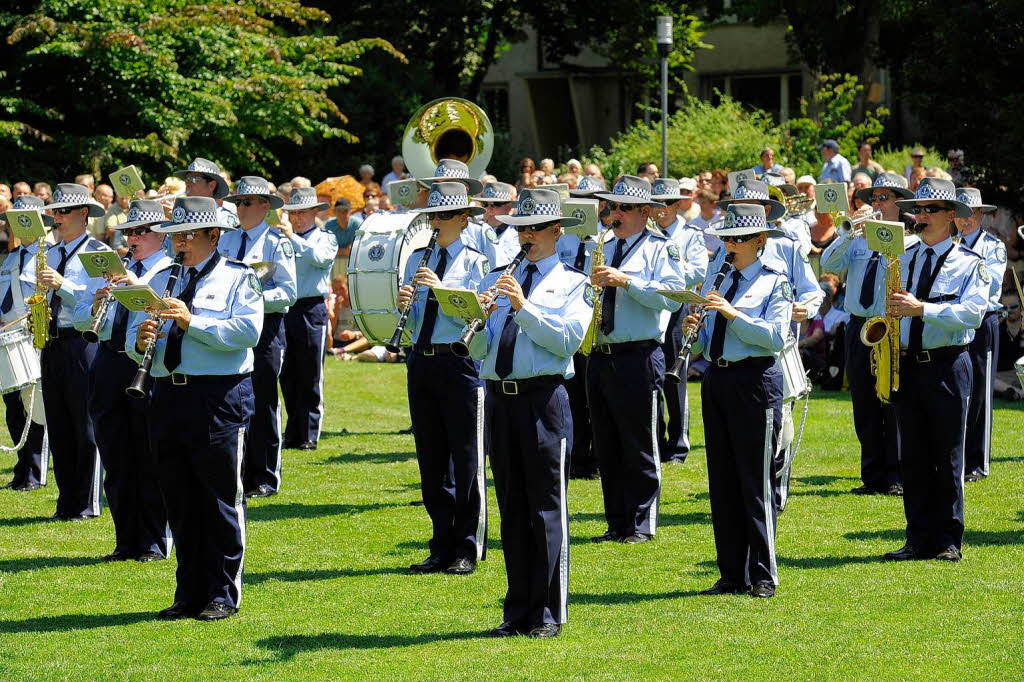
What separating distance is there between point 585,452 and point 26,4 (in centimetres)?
1526

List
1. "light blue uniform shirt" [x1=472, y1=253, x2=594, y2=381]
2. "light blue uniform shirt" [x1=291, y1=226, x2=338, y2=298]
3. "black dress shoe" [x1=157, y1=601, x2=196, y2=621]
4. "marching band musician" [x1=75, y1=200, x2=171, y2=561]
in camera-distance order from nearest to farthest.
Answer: "light blue uniform shirt" [x1=472, y1=253, x2=594, y2=381] → "black dress shoe" [x1=157, y1=601, x2=196, y2=621] → "marching band musician" [x1=75, y1=200, x2=171, y2=561] → "light blue uniform shirt" [x1=291, y1=226, x2=338, y2=298]

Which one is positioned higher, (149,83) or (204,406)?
(149,83)

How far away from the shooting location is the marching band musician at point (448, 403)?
992cm

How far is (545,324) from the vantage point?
8.08 meters

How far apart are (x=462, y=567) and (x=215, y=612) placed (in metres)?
1.81

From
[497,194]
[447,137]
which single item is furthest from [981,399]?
[447,137]

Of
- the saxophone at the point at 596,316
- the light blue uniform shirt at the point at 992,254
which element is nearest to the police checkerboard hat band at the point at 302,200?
the saxophone at the point at 596,316

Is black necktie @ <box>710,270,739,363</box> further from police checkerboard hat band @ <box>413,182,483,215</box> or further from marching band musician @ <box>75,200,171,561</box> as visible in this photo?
marching band musician @ <box>75,200,171,561</box>

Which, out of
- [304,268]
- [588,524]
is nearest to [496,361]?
[588,524]

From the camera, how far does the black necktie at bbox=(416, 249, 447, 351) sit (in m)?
9.97

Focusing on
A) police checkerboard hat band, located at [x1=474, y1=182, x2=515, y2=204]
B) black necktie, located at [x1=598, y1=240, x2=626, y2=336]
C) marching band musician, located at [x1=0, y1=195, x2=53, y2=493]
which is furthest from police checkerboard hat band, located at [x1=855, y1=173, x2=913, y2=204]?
marching band musician, located at [x1=0, y1=195, x2=53, y2=493]

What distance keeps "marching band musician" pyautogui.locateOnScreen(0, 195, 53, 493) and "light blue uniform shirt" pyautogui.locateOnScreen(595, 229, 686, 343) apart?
181 inches

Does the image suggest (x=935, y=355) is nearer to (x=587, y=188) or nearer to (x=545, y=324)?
(x=545, y=324)

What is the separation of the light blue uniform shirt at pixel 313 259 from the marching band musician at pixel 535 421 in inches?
→ 233
